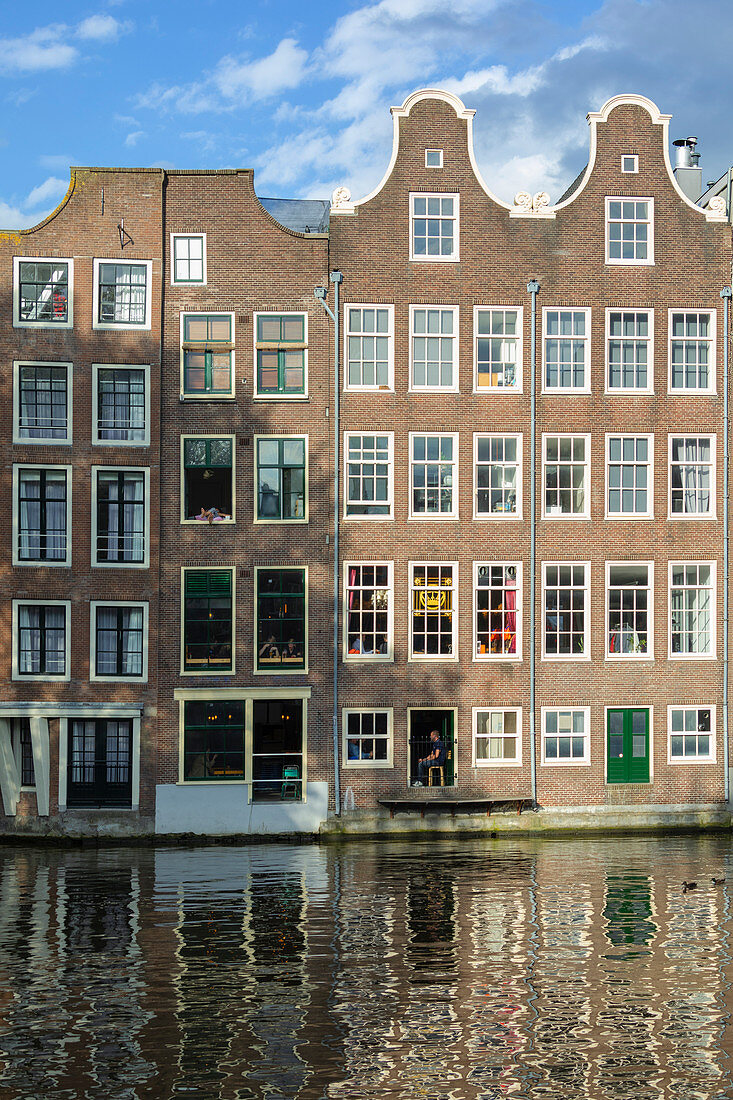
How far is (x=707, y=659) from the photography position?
1540 inches

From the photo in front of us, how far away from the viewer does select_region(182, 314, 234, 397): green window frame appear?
38.1 m

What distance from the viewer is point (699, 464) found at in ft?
130

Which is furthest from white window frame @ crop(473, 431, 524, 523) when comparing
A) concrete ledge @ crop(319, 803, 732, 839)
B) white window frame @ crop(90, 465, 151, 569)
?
white window frame @ crop(90, 465, 151, 569)

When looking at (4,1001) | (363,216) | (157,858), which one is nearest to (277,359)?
(363,216)

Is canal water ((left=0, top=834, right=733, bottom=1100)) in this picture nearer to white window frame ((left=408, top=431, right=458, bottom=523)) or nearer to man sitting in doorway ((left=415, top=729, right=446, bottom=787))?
man sitting in doorway ((left=415, top=729, right=446, bottom=787))

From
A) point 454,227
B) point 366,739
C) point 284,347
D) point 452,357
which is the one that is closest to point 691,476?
point 452,357

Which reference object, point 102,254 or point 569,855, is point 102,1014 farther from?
point 102,254

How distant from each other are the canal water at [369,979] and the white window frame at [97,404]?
1258 centimetres

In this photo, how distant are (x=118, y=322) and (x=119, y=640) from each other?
384 inches

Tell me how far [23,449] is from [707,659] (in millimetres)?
22235

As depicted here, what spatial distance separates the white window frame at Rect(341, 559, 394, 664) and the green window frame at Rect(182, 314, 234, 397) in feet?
22.0

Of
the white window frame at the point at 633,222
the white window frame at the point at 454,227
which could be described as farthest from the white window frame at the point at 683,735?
the white window frame at the point at 454,227

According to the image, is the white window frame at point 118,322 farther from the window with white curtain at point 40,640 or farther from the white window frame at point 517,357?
the white window frame at point 517,357

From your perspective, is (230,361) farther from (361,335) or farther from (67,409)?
(67,409)
